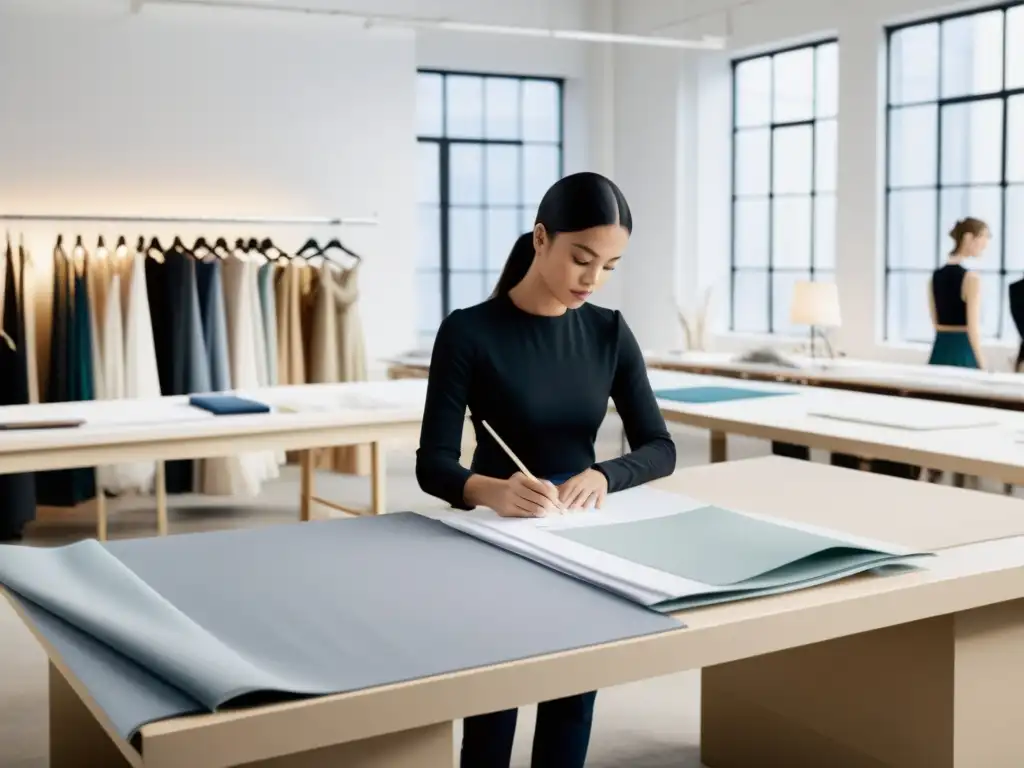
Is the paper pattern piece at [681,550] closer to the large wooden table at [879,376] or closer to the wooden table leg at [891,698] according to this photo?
the wooden table leg at [891,698]

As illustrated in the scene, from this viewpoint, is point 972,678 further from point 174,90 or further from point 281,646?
point 174,90

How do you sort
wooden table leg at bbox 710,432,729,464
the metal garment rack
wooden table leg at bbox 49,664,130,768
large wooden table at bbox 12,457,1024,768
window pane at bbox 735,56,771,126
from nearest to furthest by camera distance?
large wooden table at bbox 12,457,1024,768
wooden table leg at bbox 49,664,130,768
wooden table leg at bbox 710,432,729,464
the metal garment rack
window pane at bbox 735,56,771,126

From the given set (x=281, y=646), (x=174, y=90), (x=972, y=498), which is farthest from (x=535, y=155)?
(x=281, y=646)

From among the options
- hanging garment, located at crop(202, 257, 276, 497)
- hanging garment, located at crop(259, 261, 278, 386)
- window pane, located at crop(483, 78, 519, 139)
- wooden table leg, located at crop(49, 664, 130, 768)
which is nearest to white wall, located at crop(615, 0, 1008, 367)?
window pane, located at crop(483, 78, 519, 139)

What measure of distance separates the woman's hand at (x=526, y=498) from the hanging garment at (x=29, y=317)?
16.3ft

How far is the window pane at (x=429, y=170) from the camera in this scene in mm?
10578

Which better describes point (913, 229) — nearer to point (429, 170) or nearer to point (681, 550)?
point (429, 170)

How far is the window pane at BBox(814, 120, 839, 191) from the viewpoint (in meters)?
9.61

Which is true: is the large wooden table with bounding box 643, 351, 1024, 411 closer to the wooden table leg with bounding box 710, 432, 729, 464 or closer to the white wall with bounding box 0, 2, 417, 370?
the wooden table leg with bounding box 710, 432, 729, 464

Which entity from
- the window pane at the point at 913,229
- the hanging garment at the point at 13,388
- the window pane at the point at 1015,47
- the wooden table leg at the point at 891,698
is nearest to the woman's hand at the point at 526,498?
the wooden table leg at the point at 891,698

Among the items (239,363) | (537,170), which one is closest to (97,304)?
(239,363)

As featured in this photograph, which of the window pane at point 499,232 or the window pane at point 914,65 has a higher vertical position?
the window pane at point 914,65

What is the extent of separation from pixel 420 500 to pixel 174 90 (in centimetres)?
326

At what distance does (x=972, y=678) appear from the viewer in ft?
7.59
